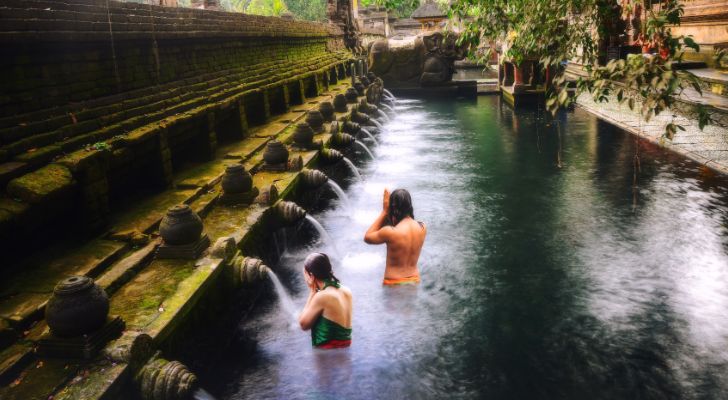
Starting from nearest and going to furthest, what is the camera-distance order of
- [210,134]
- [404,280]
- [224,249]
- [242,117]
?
[224,249] < [404,280] < [210,134] < [242,117]

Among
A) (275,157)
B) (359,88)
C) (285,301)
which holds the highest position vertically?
(359,88)

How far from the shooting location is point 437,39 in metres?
24.8

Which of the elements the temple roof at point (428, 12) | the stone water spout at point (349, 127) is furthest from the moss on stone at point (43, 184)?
the temple roof at point (428, 12)

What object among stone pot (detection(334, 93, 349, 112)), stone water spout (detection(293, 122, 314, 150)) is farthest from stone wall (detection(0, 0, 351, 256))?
stone pot (detection(334, 93, 349, 112))

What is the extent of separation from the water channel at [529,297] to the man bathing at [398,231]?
46 cm

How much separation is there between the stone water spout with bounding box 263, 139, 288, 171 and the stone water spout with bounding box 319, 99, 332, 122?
4.82m

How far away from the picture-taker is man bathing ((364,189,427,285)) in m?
5.90

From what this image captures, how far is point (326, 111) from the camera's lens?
13133 millimetres

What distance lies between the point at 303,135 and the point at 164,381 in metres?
6.77

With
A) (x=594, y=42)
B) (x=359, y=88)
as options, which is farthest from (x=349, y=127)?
(x=594, y=42)

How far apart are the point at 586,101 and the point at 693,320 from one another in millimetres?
15818

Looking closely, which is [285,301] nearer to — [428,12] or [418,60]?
[418,60]

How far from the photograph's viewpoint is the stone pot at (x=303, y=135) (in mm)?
9773

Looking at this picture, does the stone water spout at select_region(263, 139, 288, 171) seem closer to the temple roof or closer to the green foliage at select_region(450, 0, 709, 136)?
the green foliage at select_region(450, 0, 709, 136)
